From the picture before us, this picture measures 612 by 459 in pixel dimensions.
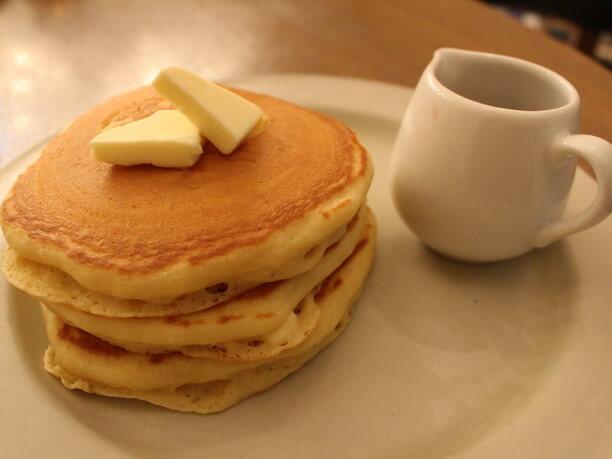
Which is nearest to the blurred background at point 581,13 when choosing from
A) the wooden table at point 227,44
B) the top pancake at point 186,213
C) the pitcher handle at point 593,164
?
the wooden table at point 227,44

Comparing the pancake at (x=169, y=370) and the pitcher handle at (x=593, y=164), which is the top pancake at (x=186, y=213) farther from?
the pitcher handle at (x=593, y=164)

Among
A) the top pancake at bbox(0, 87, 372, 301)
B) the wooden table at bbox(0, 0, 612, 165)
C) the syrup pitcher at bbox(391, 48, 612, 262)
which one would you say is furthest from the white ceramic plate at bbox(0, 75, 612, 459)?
the wooden table at bbox(0, 0, 612, 165)

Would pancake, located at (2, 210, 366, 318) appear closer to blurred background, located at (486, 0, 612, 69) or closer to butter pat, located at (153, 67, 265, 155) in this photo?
butter pat, located at (153, 67, 265, 155)

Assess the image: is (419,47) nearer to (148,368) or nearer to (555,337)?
(555,337)

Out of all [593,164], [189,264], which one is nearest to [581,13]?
[593,164]

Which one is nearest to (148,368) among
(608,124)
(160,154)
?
(160,154)
